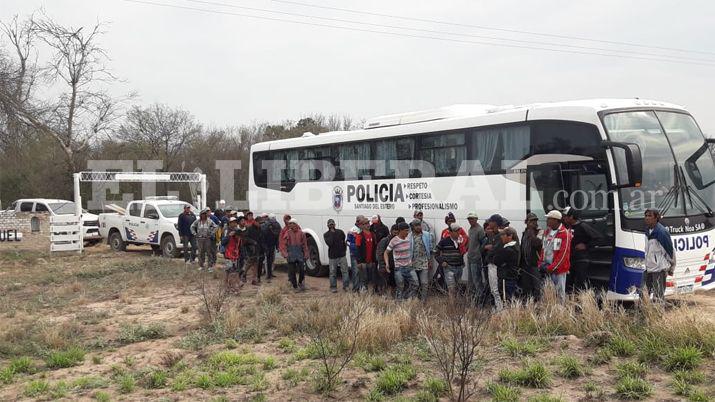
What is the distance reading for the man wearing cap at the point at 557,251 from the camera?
375 inches

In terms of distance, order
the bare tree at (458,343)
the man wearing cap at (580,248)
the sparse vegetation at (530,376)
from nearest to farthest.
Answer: the bare tree at (458,343)
the sparse vegetation at (530,376)
the man wearing cap at (580,248)

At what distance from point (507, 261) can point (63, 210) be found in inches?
856

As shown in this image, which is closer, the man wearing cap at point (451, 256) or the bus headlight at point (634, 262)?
the bus headlight at point (634, 262)

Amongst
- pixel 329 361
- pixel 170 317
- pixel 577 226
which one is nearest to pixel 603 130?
pixel 577 226

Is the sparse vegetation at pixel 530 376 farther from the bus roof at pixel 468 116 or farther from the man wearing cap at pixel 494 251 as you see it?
the bus roof at pixel 468 116

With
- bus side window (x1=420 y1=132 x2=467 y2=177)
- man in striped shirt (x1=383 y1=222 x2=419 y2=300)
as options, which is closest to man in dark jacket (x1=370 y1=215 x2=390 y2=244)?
man in striped shirt (x1=383 y1=222 x2=419 y2=300)

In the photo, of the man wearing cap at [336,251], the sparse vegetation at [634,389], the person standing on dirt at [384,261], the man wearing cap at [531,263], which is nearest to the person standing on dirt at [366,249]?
the person standing on dirt at [384,261]

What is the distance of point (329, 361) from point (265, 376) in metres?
0.73

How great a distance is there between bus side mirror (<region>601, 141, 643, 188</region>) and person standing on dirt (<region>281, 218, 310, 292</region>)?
6909 mm

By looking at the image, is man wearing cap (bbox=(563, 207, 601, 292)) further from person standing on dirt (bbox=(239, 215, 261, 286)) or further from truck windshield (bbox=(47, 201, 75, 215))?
truck windshield (bbox=(47, 201, 75, 215))

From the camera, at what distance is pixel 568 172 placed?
10.4 meters

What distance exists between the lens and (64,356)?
8.08 meters

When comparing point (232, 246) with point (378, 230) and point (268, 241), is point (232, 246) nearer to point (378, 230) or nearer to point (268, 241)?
point (268, 241)

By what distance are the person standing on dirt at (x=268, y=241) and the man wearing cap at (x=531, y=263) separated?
738 centimetres
